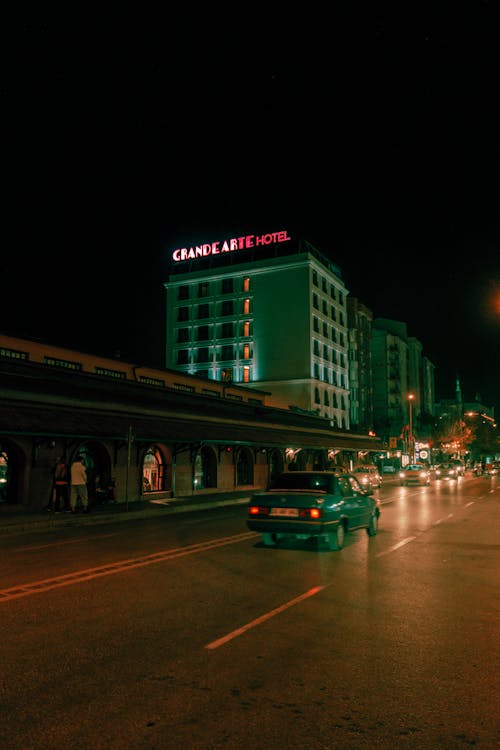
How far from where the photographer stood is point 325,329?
241 ft

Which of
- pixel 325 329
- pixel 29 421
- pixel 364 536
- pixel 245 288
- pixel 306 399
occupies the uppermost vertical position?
pixel 245 288

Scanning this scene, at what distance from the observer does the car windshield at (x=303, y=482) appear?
12.6 meters

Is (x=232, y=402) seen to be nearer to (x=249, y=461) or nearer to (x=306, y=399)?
(x=249, y=461)

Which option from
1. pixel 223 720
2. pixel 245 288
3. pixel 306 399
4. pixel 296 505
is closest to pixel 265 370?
pixel 306 399

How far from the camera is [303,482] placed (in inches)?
→ 506

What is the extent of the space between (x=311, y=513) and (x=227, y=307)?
6357 cm

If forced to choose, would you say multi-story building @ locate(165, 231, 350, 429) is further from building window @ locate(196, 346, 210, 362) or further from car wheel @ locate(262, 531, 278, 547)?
car wheel @ locate(262, 531, 278, 547)

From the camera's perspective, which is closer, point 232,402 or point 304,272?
point 232,402

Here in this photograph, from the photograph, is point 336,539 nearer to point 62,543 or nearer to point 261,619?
point 261,619

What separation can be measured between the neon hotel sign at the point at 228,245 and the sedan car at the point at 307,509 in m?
60.9

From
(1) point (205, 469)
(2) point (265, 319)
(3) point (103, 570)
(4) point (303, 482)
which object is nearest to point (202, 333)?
(2) point (265, 319)

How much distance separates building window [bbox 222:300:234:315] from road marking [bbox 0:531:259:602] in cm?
6081

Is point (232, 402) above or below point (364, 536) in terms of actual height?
above

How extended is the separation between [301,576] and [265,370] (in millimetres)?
60696
